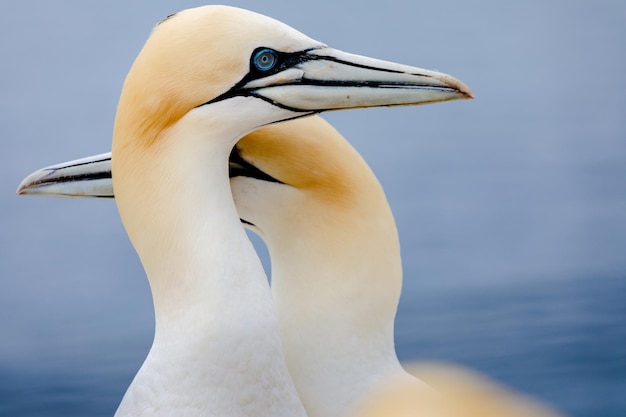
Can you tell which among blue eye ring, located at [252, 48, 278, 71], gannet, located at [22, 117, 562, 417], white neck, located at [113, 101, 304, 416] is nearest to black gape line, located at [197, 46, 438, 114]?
blue eye ring, located at [252, 48, 278, 71]

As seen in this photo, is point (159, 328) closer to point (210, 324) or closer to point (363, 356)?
point (210, 324)

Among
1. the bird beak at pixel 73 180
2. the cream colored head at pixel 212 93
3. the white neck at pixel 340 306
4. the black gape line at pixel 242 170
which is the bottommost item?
the white neck at pixel 340 306

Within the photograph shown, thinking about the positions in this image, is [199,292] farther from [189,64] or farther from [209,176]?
[189,64]

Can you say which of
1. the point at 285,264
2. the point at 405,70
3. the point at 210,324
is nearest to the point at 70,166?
the point at 285,264

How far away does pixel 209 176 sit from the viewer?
8.00 feet

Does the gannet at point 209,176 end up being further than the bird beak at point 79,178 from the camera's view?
No

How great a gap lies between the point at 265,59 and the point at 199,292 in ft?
1.86

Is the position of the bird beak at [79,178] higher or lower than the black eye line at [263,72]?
lower

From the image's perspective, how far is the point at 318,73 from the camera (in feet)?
8.20

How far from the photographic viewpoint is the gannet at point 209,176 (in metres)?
2.40

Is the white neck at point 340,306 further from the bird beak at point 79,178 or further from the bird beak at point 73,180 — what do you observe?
the bird beak at point 73,180

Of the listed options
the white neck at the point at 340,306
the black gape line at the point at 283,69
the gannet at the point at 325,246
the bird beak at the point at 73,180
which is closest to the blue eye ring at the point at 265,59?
the black gape line at the point at 283,69

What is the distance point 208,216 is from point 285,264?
672 mm

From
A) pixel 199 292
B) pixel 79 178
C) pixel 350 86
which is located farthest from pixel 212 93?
pixel 79 178
